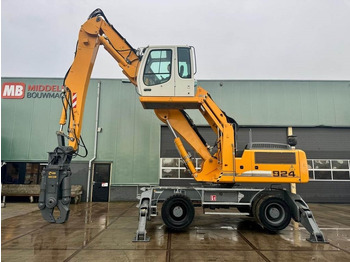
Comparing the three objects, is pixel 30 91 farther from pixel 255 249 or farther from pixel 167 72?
pixel 255 249

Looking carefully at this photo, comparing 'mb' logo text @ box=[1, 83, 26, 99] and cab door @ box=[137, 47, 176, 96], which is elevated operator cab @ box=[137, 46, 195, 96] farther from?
'mb' logo text @ box=[1, 83, 26, 99]

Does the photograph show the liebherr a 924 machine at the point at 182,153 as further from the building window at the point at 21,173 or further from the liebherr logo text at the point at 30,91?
the building window at the point at 21,173

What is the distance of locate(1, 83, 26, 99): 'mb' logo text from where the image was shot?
1314 cm

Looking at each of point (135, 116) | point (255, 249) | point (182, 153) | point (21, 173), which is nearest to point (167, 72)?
point (182, 153)

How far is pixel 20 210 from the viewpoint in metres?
10.1

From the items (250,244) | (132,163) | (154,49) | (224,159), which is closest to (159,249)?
(250,244)

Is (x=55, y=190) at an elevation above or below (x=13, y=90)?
below

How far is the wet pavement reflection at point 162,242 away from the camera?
4.82 meters

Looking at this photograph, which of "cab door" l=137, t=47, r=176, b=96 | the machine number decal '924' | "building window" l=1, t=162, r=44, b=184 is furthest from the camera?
"building window" l=1, t=162, r=44, b=184

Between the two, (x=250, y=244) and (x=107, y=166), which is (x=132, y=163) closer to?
(x=107, y=166)

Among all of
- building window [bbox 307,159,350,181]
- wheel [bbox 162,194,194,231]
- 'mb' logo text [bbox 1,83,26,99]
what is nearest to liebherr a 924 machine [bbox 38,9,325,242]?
wheel [bbox 162,194,194,231]

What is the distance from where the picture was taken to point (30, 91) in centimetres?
1320

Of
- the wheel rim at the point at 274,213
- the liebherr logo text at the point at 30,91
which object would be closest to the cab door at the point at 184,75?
the wheel rim at the point at 274,213

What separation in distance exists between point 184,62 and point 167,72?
58 cm
